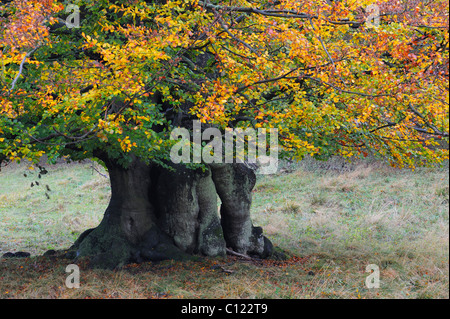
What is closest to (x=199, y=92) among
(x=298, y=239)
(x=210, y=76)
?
(x=210, y=76)

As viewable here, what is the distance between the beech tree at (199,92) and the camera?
6117 millimetres

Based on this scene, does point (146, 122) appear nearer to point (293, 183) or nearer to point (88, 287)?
point (88, 287)

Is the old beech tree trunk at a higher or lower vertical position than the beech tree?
lower

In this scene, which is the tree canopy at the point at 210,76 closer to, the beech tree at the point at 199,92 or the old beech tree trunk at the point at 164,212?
the beech tree at the point at 199,92

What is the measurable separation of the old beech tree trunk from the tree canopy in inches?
53.6

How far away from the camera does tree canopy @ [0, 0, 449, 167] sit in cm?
604

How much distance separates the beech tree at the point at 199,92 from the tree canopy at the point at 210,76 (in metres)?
0.03

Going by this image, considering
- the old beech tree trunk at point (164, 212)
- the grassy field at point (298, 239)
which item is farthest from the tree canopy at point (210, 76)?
the grassy field at point (298, 239)

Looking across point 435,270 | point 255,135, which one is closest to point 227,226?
point 255,135

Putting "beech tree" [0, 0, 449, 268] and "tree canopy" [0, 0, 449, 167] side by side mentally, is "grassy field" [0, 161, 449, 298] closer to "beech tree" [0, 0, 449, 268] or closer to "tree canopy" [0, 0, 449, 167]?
"beech tree" [0, 0, 449, 268]

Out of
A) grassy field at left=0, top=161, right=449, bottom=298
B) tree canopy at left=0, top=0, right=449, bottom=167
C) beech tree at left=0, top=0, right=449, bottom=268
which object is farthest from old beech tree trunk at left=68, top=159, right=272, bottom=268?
tree canopy at left=0, top=0, right=449, bottom=167

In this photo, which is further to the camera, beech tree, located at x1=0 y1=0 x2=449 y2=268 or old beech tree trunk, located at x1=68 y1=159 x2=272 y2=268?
old beech tree trunk, located at x1=68 y1=159 x2=272 y2=268

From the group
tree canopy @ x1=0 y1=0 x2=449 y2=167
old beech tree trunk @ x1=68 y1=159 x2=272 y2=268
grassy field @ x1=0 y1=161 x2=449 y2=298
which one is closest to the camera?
tree canopy @ x1=0 y1=0 x2=449 y2=167
